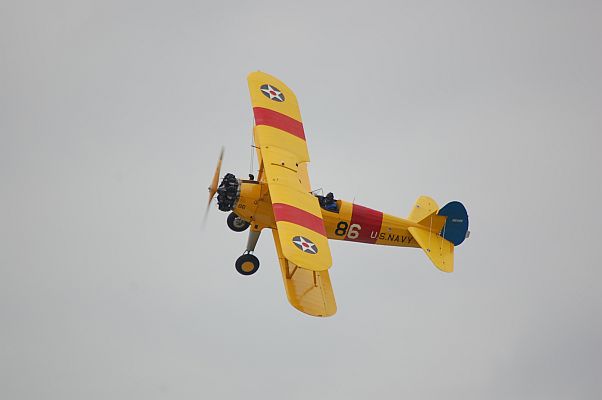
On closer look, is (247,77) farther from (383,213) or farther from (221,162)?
(383,213)

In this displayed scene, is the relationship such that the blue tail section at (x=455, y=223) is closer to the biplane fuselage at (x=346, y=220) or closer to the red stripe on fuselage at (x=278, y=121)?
the biplane fuselage at (x=346, y=220)

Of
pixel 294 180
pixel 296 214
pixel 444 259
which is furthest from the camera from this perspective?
pixel 444 259

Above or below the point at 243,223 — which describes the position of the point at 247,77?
above

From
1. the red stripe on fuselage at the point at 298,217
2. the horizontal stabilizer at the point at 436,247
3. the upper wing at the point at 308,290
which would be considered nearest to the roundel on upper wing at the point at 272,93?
the upper wing at the point at 308,290

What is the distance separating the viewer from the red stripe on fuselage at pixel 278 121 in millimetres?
21514

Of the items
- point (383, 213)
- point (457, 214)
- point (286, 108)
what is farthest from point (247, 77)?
point (457, 214)

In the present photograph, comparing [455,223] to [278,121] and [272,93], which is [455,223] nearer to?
[278,121]

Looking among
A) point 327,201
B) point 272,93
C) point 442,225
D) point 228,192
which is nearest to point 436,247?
point 442,225

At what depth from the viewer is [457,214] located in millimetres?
22094

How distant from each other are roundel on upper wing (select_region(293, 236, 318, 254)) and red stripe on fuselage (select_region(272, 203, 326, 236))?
529 millimetres

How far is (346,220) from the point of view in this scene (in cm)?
2134

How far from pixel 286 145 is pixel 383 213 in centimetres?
293

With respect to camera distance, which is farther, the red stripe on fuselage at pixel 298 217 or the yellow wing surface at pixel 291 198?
the red stripe on fuselage at pixel 298 217

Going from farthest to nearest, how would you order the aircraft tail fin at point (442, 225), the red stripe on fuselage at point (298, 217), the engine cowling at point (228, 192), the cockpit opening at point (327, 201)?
the aircraft tail fin at point (442, 225)
the cockpit opening at point (327, 201)
the engine cowling at point (228, 192)
the red stripe on fuselage at point (298, 217)
